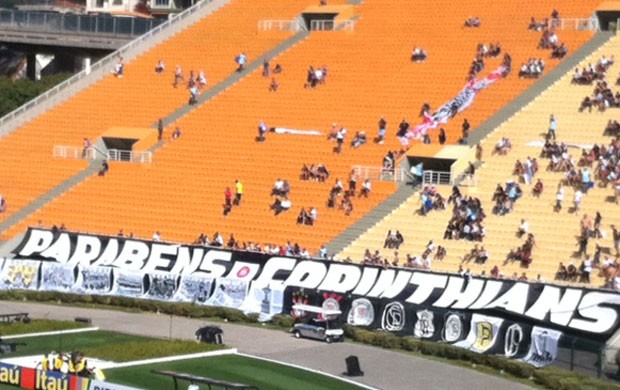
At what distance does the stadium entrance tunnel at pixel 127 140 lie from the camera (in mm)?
64688

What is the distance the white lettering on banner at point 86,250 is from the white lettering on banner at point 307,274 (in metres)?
8.68

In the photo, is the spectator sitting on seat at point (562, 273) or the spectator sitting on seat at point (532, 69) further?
the spectator sitting on seat at point (532, 69)

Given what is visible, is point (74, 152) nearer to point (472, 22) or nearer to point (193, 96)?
point (193, 96)

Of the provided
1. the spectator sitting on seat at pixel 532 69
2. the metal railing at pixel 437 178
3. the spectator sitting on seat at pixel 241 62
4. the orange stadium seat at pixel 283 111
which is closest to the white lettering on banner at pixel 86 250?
the orange stadium seat at pixel 283 111

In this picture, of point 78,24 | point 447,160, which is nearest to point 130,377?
point 447,160

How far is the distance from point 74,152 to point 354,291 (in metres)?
22.5

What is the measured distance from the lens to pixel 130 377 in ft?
130

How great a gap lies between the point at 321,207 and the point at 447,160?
4982mm

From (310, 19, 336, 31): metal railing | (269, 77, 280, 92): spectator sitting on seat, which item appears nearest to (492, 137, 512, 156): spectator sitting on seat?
(269, 77, 280, 92): spectator sitting on seat

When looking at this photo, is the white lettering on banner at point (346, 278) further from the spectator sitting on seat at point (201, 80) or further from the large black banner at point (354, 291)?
the spectator sitting on seat at point (201, 80)

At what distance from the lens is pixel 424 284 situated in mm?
46750

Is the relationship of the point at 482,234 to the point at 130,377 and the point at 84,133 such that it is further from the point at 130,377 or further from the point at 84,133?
the point at 84,133

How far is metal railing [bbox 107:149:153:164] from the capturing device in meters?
64.0

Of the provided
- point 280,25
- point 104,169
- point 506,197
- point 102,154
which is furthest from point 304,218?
point 280,25
